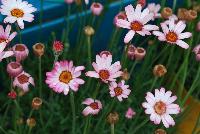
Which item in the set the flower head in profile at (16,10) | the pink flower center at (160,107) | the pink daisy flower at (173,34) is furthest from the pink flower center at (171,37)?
the flower head in profile at (16,10)

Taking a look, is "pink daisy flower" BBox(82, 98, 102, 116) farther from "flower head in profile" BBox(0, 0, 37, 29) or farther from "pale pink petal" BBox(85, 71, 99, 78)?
"flower head in profile" BBox(0, 0, 37, 29)

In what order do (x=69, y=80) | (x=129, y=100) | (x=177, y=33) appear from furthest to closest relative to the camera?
1. (x=129, y=100)
2. (x=177, y=33)
3. (x=69, y=80)

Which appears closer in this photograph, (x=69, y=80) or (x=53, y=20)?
(x=69, y=80)

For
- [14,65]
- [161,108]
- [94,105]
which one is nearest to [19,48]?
[14,65]

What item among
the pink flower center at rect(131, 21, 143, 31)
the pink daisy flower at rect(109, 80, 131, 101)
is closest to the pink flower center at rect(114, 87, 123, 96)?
the pink daisy flower at rect(109, 80, 131, 101)

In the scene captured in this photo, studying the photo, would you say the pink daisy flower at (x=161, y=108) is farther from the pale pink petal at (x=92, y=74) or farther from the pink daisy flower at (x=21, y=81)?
the pink daisy flower at (x=21, y=81)

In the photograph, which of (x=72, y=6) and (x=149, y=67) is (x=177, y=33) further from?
(x=72, y=6)

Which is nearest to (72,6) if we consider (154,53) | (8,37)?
(154,53)
